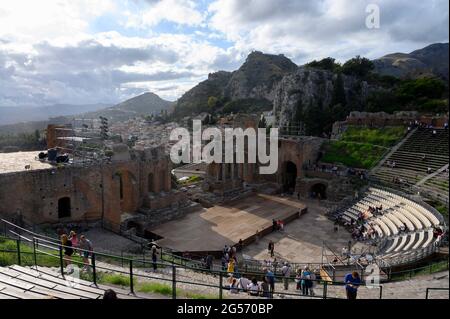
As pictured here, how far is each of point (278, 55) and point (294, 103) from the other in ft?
276

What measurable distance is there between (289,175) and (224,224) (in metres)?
16.1

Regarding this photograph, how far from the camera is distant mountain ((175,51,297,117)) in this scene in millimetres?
106494

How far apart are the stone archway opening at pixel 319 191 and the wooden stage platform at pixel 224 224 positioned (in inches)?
130

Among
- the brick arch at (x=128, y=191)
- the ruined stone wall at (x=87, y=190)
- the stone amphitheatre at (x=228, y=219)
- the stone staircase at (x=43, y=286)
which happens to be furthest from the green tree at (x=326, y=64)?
the stone staircase at (x=43, y=286)

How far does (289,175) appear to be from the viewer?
40219 millimetres

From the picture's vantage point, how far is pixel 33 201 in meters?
19.5

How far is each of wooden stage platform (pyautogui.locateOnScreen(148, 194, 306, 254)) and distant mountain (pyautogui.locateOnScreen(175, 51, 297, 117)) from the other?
6968 centimetres

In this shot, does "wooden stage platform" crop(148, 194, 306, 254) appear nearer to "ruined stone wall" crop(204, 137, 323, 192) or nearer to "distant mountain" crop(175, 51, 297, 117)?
"ruined stone wall" crop(204, 137, 323, 192)

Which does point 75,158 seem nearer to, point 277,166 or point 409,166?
point 277,166

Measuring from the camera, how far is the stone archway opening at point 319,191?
3593 cm

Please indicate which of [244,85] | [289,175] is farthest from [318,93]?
[244,85]

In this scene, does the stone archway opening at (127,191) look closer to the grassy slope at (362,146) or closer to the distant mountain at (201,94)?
the grassy slope at (362,146)

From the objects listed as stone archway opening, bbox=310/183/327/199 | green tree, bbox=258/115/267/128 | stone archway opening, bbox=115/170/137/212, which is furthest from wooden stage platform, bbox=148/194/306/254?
green tree, bbox=258/115/267/128
